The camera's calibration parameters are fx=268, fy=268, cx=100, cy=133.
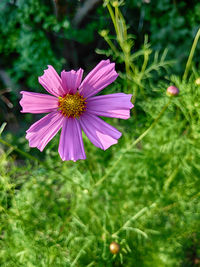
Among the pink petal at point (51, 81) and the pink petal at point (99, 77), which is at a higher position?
the pink petal at point (51, 81)

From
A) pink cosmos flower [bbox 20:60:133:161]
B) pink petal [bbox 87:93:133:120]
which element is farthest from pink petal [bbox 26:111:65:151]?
pink petal [bbox 87:93:133:120]

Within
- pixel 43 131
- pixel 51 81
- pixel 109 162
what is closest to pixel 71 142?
pixel 43 131

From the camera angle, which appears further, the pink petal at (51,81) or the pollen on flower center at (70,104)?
the pollen on flower center at (70,104)

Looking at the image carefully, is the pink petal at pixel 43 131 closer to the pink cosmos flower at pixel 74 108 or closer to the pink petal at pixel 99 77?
the pink cosmos flower at pixel 74 108

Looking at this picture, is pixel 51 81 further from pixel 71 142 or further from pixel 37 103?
pixel 71 142

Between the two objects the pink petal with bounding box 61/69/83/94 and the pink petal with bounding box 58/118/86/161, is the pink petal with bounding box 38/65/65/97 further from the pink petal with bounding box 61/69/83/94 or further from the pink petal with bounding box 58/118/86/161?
the pink petal with bounding box 58/118/86/161

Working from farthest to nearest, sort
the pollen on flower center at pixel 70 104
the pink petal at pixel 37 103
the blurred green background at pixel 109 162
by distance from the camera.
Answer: the blurred green background at pixel 109 162, the pollen on flower center at pixel 70 104, the pink petal at pixel 37 103

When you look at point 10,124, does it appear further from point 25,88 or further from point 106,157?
point 106,157

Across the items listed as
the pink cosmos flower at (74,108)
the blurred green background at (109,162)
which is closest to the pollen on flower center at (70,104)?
the pink cosmos flower at (74,108)

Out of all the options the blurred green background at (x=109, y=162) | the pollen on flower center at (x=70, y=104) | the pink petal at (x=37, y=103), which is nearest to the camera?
the pink petal at (x=37, y=103)
